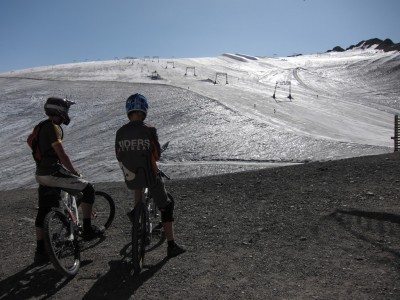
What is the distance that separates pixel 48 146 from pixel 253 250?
2757 mm

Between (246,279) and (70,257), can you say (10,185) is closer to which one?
(70,257)

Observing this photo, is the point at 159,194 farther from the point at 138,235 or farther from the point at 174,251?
the point at 174,251

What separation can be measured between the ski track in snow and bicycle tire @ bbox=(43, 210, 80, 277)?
895cm

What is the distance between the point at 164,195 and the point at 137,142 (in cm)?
77

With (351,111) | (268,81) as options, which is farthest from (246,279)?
(268,81)

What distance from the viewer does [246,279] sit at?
4.42 meters

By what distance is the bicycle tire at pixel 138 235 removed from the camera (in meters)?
4.57

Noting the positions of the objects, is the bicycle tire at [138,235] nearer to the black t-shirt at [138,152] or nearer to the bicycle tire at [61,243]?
the black t-shirt at [138,152]

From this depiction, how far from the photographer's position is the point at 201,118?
20.3 meters

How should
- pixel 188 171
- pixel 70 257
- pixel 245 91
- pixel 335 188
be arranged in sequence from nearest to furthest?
pixel 70 257
pixel 335 188
pixel 188 171
pixel 245 91

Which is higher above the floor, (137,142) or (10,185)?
(137,142)

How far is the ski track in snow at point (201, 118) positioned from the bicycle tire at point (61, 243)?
29.4ft

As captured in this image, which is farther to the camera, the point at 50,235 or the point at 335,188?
the point at 335,188

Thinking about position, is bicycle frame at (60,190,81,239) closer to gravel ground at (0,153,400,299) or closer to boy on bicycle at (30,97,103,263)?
boy on bicycle at (30,97,103,263)
